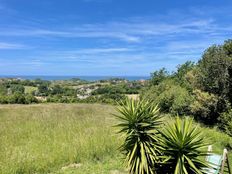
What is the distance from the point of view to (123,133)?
588 cm

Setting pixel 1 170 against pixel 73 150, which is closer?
pixel 1 170

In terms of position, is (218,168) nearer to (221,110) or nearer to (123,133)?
(123,133)

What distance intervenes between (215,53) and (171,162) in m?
12.5

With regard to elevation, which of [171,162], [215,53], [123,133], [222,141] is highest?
[215,53]

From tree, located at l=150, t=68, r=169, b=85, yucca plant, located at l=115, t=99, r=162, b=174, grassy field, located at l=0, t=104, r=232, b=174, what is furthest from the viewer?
tree, located at l=150, t=68, r=169, b=85

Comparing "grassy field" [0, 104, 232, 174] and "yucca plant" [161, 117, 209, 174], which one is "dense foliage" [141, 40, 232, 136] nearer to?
"grassy field" [0, 104, 232, 174]

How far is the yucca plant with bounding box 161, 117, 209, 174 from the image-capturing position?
5.03m

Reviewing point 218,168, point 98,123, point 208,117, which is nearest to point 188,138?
point 218,168

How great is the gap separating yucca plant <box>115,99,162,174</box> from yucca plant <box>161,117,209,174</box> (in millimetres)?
399

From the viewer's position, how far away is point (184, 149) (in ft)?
16.6

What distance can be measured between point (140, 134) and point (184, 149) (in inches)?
42.7

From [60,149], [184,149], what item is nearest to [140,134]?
[184,149]

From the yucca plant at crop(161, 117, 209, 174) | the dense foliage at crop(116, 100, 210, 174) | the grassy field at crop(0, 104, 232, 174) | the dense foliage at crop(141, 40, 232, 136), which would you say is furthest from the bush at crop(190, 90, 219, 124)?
the yucca plant at crop(161, 117, 209, 174)

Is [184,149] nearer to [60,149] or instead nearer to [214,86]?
[60,149]
